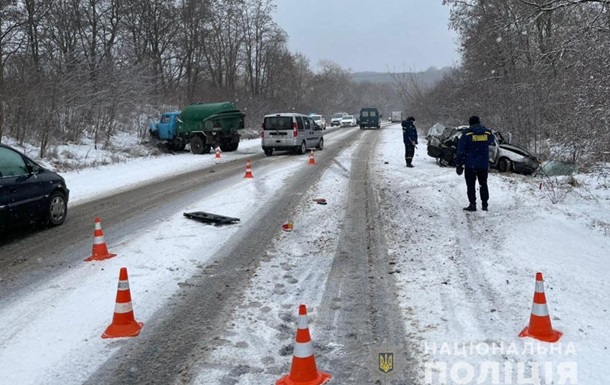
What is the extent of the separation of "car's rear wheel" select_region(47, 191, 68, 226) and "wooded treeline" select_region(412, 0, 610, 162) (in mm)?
9965

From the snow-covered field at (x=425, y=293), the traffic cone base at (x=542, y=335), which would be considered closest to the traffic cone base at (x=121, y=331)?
the snow-covered field at (x=425, y=293)

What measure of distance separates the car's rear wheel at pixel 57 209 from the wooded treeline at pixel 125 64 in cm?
1098

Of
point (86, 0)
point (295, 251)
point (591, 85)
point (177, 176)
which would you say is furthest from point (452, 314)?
point (86, 0)

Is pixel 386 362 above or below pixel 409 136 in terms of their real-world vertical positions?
below

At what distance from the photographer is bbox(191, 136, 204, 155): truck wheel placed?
23.8 m

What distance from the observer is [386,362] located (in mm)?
3861

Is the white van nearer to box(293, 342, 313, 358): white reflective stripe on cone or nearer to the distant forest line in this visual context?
the distant forest line

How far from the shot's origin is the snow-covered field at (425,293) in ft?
12.6

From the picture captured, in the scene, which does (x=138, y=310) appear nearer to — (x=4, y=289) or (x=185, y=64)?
(x=4, y=289)

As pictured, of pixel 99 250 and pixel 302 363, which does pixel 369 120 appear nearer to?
pixel 99 250

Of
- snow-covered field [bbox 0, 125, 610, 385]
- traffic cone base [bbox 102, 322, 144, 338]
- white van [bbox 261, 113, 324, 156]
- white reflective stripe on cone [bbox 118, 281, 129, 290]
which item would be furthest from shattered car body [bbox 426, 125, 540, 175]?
traffic cone base [bbox 102, 322, 144, 338]

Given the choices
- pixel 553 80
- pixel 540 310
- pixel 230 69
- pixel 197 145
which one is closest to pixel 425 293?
pixel 540 310

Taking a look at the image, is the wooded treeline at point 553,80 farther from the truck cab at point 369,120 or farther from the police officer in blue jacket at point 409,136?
the truck cab at point 369,120

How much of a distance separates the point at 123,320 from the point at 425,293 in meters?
3.04
